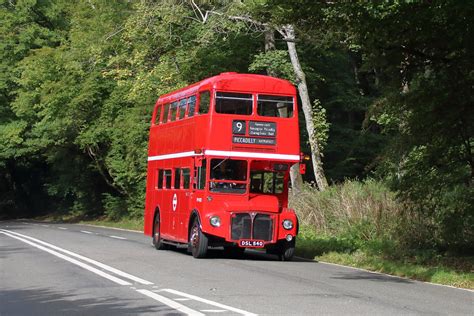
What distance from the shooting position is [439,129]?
15883mm

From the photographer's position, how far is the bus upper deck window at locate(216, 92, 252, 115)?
18719 millimetres

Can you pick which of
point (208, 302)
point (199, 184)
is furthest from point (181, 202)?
point (208, 302)

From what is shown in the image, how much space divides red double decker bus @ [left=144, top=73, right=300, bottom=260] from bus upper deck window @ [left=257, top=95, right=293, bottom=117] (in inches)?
1.0

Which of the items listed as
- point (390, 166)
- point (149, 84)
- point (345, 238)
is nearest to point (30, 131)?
point (149, 84)

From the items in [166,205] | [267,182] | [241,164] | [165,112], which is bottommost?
[166,205]

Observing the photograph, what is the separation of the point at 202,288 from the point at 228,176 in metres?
6.54

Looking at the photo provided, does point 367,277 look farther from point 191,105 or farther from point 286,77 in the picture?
point 286,77

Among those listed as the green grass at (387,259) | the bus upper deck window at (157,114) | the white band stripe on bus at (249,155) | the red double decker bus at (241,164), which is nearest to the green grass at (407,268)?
the green grass at (387,259)

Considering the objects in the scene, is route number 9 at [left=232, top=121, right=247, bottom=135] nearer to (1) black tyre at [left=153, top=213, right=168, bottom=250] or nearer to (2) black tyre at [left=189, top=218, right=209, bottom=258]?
(2) black tyre at [left=189, top=218, right=209, bottom=258]

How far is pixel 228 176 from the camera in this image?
18.9 m

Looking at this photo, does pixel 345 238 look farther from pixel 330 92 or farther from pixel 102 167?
pixel 102 167

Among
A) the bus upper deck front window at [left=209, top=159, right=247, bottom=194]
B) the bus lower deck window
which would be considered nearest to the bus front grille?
the bus upper deck front window at [left=209, top=159, right=247, bottom=194]

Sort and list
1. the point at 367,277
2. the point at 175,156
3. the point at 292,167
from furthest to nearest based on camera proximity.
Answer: the point at 292,167 → the point at 175,156 → the point at 367,277

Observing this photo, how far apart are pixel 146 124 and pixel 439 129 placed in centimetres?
2527
